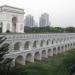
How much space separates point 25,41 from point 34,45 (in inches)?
182

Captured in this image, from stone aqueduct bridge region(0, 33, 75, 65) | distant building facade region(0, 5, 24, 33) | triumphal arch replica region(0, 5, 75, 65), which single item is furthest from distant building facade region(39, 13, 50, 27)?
distant building facade region(0, 5, 24, 33)

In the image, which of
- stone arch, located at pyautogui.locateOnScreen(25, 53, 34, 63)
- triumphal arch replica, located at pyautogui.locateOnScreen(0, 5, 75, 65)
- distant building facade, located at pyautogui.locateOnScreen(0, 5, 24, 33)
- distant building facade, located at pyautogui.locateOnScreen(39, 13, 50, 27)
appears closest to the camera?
triumphal arch replica, located at pyautogui.locateOnScreen(0, 5, 75, 65)

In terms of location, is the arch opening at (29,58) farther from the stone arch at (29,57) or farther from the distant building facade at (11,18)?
the distant building facade at (11,18)

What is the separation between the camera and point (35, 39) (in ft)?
78.9

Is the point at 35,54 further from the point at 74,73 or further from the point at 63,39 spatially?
the point at 74,73

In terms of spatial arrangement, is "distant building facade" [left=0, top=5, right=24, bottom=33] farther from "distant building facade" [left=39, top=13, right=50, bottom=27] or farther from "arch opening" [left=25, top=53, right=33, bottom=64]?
"distant building facade" [left=39, top=13, right=50, bottom=27]

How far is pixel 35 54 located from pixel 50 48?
422 centimetres

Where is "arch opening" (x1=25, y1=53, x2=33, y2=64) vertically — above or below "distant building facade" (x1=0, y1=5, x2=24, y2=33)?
below

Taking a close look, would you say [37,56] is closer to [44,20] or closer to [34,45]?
[34,45]

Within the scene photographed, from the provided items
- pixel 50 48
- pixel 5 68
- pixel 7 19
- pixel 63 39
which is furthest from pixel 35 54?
pixel 5 68

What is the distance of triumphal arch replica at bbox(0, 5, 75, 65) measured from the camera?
2039 centimetres

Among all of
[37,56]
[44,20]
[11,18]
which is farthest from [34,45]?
[44,20]

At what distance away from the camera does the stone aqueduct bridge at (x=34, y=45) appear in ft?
62.6

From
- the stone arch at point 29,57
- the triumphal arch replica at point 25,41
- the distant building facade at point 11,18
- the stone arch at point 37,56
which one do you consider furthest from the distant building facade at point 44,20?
the stone arch at point 29,57
